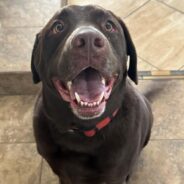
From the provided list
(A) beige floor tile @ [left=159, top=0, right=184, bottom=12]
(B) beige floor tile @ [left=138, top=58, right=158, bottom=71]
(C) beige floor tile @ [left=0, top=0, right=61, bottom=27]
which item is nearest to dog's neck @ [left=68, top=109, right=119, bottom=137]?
(B) beige floor tile @ [left=138, top=58, right=158, bottom=71]

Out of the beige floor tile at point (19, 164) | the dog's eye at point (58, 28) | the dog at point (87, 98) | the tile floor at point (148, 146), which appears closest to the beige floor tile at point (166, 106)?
the tile floor at point (148, 146)

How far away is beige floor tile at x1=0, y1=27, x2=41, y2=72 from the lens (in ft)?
6.98

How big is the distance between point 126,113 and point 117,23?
13.0 inches

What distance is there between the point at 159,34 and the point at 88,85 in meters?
1.32

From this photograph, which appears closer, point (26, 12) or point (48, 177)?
point (48, 177)

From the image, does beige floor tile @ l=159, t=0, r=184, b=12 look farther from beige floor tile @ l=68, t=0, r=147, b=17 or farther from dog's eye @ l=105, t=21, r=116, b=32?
dog's eye @ l=105, t=21, r=116, b=32

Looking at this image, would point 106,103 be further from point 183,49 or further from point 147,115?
point 183,49

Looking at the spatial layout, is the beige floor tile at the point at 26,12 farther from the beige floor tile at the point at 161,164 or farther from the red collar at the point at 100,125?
the red collar at the point at 100,125

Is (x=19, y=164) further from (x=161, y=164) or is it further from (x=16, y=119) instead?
(x=161, y=164)

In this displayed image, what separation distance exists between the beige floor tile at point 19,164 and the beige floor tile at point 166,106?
605 millimetres

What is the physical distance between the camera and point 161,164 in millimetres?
1928

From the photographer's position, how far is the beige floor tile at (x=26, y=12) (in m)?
2.33

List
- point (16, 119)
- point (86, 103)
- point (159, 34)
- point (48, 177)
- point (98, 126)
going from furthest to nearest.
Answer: point (159, 34), point (16, 119), point (48, 177), point (98, 126), point (86, 103)

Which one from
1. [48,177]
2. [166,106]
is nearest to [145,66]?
[166,106]
